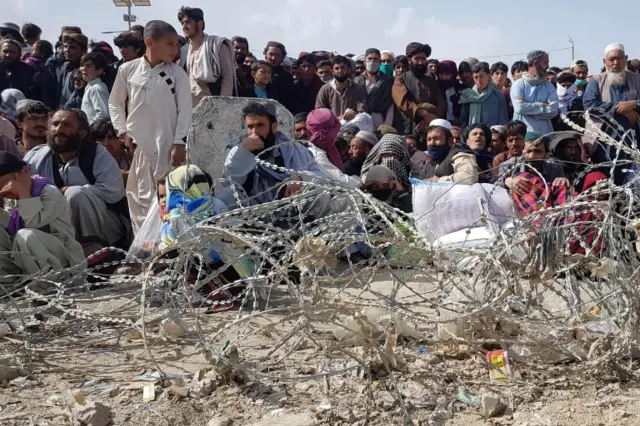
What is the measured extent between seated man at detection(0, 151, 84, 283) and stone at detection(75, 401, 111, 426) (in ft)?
6.06

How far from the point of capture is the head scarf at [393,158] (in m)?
5.98

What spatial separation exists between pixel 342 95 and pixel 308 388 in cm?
566

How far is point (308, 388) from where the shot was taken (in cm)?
256

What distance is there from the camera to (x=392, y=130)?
23.6ft

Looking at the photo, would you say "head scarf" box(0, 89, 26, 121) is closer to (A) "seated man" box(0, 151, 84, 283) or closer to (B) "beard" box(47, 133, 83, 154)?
(B) "beard" box(47, 133, 83, 154)

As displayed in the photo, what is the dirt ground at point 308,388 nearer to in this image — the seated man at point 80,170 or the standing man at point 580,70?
the seated man at point 80,170

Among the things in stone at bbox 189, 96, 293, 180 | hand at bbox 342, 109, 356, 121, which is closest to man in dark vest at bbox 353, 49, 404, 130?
hand at bbox 342, 109, 356, 121

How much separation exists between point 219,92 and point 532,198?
11.6 feet

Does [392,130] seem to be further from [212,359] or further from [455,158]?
[212,359]

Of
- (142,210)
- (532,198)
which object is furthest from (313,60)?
(532,198)

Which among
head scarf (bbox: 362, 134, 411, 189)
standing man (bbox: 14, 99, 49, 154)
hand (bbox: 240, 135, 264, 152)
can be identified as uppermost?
standing man (bbox: 14, 99, 49, 154)

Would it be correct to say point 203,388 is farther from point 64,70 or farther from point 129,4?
point 129,4

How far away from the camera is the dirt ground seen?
7.60 ft

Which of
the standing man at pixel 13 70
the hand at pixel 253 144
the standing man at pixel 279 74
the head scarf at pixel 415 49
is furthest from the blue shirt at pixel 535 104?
the standing man at pixel 13 70
